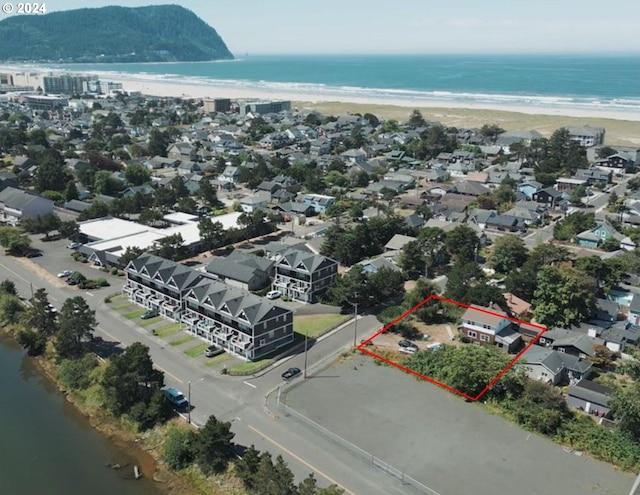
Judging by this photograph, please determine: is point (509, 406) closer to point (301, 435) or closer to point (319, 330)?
point (301, 435)

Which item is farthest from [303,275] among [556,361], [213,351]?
[556,361]

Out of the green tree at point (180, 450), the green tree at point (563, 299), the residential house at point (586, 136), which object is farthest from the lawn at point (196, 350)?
the residential house at point (586, 136)

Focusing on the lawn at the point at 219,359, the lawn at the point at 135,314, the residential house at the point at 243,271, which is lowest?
the lawn at the point at 219,359

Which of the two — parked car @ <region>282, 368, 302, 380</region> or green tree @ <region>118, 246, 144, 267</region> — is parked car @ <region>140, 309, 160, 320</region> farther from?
parked car @ <region>282, 368, 302, 380</region>

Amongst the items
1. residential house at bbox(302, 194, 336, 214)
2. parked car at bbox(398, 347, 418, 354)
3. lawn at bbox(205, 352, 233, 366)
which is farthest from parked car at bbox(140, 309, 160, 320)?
residential house at bbox(302, 194, 336, 214)

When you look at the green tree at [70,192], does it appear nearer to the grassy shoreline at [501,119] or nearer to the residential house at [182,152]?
the residential house at [182,152]

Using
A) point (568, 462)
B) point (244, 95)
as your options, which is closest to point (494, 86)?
point (244, 95)
